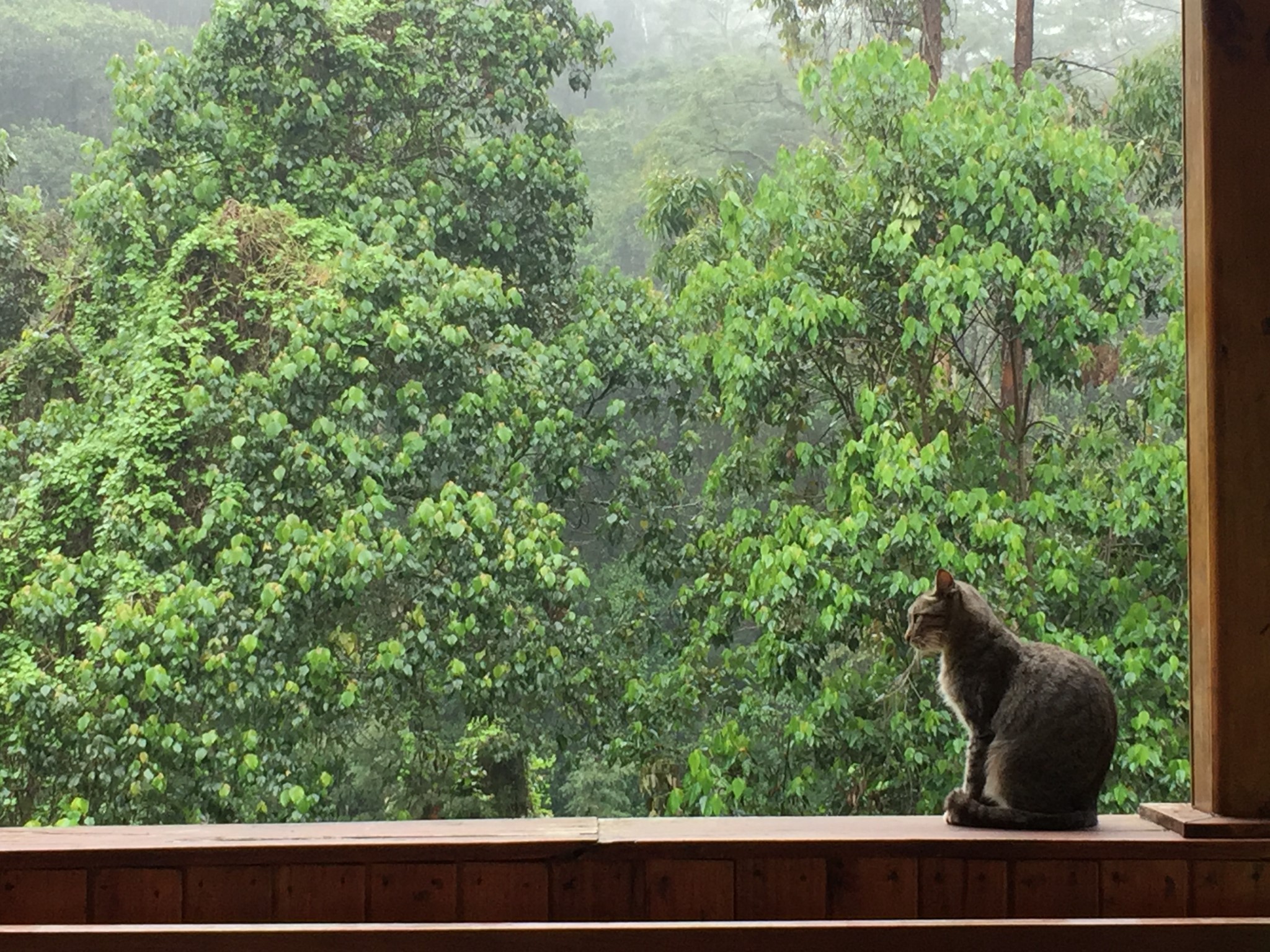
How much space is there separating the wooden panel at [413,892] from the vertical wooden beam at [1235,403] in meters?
0.93

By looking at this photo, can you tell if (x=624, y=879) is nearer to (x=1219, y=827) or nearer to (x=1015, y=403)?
(x=1219, y=827)

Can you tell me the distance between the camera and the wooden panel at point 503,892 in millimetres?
1503

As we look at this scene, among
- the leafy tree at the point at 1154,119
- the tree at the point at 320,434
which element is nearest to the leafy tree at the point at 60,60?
the tree at the point at 320,434

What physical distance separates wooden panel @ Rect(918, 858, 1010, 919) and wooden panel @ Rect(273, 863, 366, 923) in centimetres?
67

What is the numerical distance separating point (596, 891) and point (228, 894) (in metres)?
0.43

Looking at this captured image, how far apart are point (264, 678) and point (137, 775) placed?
0.53 m

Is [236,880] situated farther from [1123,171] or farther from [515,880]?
[1123,171]

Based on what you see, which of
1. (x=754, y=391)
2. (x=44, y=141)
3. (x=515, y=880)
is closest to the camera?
(x=515, y=880)

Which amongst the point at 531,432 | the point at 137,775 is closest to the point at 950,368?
the point at 531,432

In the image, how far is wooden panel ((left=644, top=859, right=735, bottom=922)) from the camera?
1513 mm

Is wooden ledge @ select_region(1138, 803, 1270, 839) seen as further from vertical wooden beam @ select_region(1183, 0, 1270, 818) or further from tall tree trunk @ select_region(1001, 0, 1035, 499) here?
tall tree trunk @ select_region(1001, 0, 1035, 499)

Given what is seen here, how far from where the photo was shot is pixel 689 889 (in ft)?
4.98

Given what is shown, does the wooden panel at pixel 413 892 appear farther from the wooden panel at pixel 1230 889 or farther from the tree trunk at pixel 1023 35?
the tree trunk at pixel 1023 35

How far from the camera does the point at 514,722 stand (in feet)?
16.6
